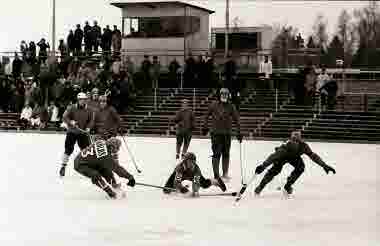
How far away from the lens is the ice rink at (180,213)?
817 centimetres

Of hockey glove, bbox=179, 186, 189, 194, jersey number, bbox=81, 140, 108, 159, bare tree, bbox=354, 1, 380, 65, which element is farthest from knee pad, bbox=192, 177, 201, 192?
bare tree, bbox=354, 1, 380, 65

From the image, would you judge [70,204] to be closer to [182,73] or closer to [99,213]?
[99,213]

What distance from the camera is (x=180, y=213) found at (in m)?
10.1

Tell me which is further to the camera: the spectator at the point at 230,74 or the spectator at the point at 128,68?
the spectator at the point at 128,68

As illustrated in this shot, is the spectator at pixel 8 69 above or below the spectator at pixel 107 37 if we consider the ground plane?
below

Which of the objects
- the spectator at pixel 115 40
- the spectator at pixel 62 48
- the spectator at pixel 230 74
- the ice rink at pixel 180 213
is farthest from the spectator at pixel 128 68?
the ice rink at pixel 180 213

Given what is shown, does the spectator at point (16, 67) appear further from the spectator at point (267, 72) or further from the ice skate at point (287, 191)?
the ice skate at point (287, 191)

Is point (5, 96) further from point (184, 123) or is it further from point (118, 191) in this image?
point (118, 191)

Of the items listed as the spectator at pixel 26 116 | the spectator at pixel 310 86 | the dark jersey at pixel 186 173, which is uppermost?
the spectator at pixel 310 86

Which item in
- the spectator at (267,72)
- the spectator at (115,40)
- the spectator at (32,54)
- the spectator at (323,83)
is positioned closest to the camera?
the spectator at (323,83)

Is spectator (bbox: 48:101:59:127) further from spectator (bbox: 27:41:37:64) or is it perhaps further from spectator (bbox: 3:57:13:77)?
spectator (bbox: 3:57:13:77)

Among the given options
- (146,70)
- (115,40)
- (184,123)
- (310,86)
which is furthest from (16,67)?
(184,123)

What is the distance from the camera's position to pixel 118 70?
110 ft

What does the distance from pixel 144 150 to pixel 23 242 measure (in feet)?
49.2
